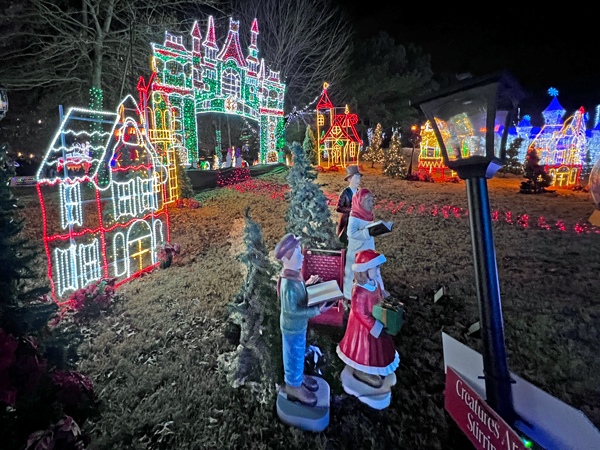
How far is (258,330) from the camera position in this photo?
3199 millimetres

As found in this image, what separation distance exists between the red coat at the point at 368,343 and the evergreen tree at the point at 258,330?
0.75m

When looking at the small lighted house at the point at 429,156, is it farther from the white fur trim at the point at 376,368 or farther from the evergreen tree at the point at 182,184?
the white fur trim at the point at 376,368

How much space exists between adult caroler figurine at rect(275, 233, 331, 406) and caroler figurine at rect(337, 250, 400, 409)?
0.60 m

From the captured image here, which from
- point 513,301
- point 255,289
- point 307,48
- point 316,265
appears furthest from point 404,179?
point 255,289

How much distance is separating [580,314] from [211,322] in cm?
513

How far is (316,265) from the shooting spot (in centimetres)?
475

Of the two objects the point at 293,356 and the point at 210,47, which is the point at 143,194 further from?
the point at 210,47

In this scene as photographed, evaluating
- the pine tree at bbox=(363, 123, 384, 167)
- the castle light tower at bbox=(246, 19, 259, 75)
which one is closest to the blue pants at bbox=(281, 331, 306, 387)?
the castle light tower at bbox=(246, 19, 259, 75)

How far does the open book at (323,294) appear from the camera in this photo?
275 cm

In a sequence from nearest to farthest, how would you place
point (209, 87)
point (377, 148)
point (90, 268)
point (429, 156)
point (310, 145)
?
point (90, 268), point (209, 87), point (429, 156), point (310, 145), point (377, 148)

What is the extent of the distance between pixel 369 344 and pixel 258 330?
1.06 meters

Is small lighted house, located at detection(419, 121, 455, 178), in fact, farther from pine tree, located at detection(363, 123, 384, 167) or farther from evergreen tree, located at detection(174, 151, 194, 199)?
evergreen tree, located at detection(174, 151, 194, 199)

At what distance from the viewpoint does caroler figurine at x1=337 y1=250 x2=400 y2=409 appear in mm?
3199

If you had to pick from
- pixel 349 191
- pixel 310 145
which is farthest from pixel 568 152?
pixel 349 191
